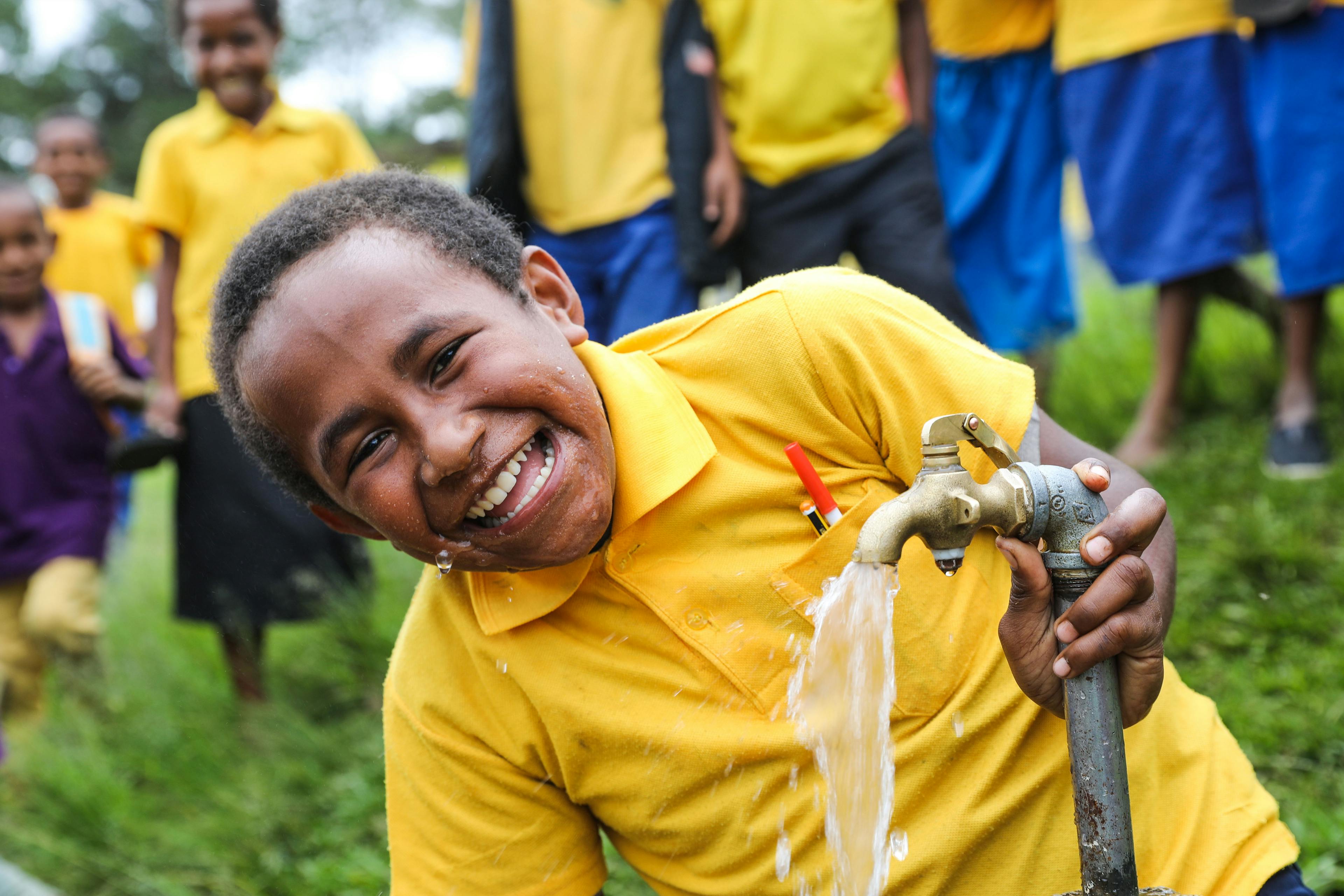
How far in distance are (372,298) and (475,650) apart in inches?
19.1

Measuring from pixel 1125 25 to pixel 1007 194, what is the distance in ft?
2.07

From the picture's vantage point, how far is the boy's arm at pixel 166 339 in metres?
3.90

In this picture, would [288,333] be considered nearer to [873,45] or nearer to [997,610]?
[997,610]

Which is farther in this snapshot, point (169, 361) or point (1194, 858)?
point (169, 361)

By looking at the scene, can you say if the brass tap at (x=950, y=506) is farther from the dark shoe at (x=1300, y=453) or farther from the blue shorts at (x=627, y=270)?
the dark shoe at (x=1300, y=453)

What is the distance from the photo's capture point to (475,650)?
1.69m

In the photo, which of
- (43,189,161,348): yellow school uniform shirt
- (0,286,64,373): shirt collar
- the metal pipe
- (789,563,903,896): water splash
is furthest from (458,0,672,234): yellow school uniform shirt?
(43,189,161,348): yellow school uniform shirt

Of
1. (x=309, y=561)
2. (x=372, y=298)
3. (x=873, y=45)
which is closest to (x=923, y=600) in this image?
(x=372, y=298)

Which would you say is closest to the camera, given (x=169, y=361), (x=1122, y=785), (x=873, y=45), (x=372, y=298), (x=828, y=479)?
(x=1122, y=785)

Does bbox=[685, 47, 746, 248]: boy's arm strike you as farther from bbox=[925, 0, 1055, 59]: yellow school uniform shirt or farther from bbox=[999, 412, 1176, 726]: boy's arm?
bbox=[999, 412, 1176, 726]: boy's arm

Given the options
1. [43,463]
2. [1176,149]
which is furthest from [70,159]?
[1176,149]

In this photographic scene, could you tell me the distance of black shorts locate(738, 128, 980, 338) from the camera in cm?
321

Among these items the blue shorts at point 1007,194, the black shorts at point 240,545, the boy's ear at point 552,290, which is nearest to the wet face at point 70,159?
the black shorts at point 240,545

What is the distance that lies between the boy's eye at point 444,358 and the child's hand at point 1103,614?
0.68 meters
